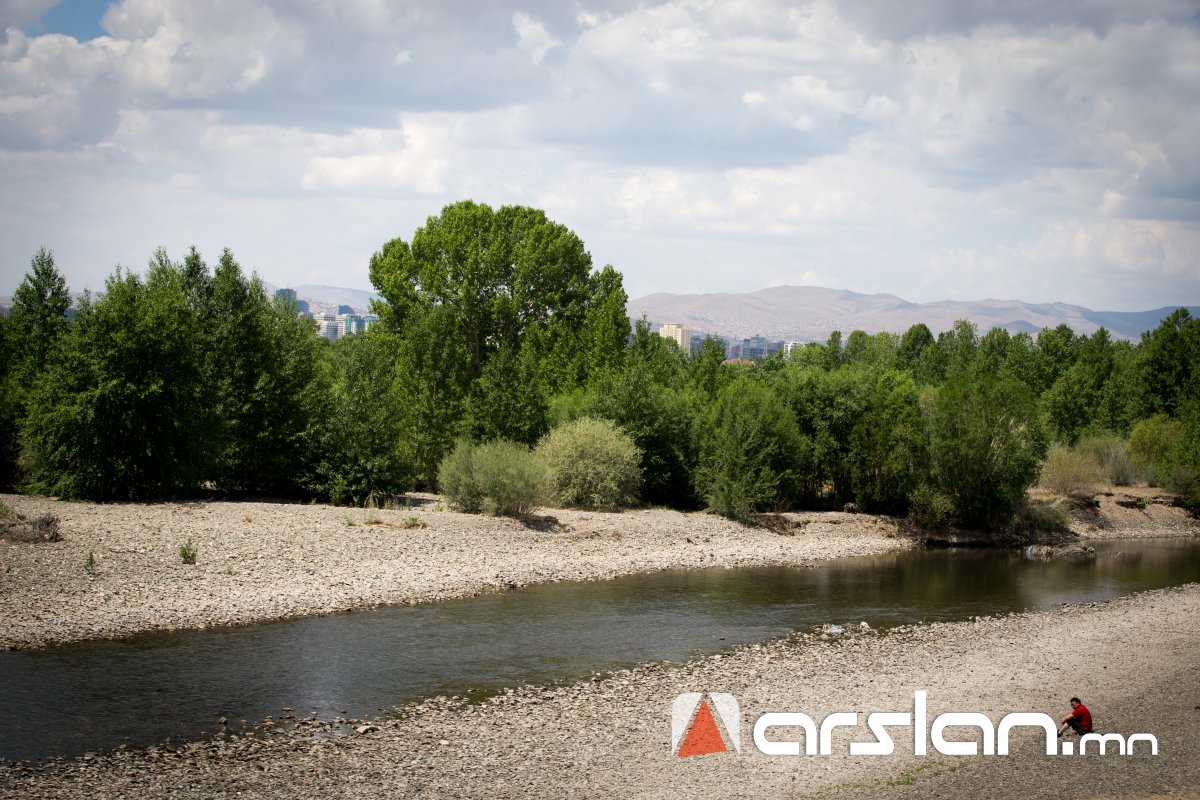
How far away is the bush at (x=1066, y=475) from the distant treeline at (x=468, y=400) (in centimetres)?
477

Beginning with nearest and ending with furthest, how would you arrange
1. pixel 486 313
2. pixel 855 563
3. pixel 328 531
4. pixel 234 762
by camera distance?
pixel 234 762 → pixel 328 531 → pixel 855 563 → pixel 486 313

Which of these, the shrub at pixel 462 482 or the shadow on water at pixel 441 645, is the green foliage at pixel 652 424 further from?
the shadow on water at pixel 441 645

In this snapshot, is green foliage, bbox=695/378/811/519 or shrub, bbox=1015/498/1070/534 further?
shrub, bbox=1015/498/1070/534

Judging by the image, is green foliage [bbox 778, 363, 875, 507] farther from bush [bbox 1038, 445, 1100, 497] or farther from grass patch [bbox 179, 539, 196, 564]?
grass patch [bbox 179, 539, 196, 564]

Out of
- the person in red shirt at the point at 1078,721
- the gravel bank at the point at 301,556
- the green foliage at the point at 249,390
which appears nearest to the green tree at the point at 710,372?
the gravel bank at the point at 301,556

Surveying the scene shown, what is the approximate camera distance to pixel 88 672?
18.7m

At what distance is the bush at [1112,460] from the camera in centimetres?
5841

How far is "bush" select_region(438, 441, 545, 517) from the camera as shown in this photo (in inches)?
1492

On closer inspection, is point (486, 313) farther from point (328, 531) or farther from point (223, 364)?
point (328, 531)

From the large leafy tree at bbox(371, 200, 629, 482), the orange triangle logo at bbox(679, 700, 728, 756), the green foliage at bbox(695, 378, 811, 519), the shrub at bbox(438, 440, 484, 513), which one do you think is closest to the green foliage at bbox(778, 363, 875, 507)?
the green foliage at bbox(695, 378, 811, 519)

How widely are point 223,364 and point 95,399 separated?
20.1 ft

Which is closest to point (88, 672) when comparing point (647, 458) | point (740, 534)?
point (740, 534)

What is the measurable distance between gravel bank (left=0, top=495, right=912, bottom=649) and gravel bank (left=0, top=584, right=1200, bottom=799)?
27.3 feet

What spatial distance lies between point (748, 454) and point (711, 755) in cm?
2927
